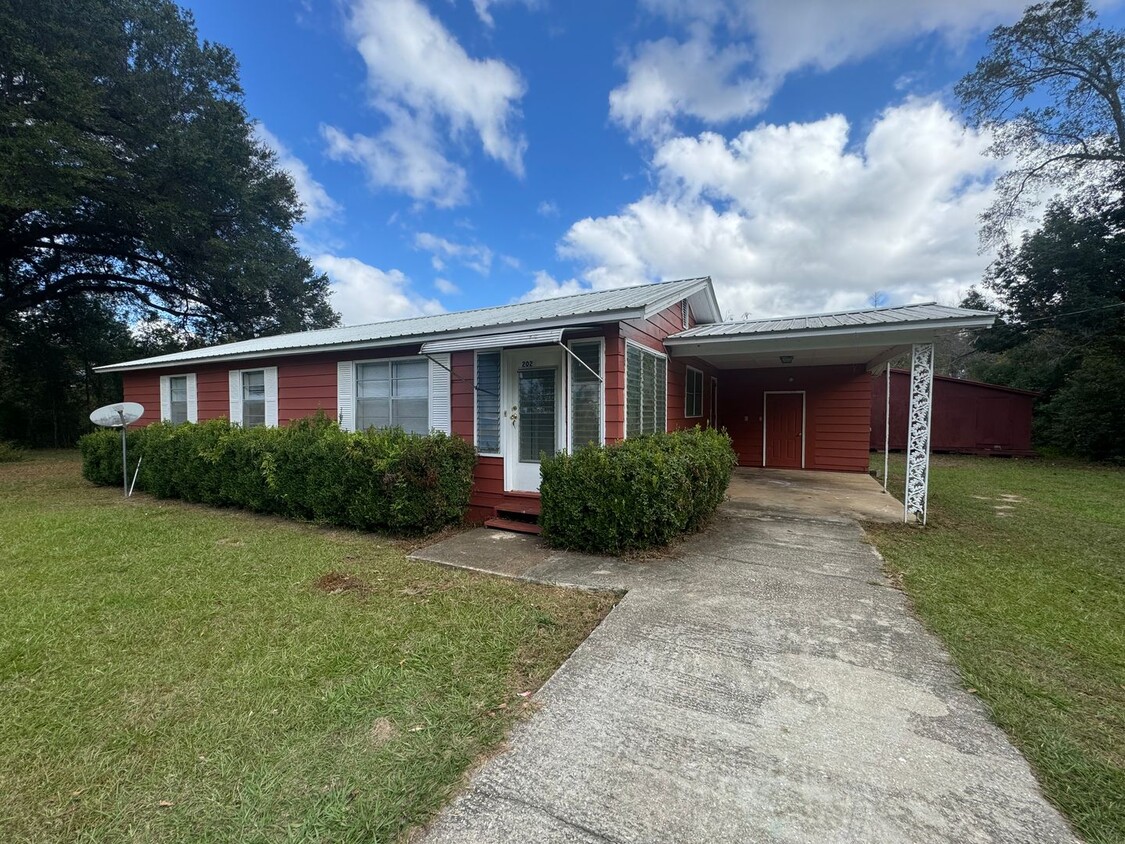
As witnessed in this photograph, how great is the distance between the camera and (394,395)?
23.6 ft

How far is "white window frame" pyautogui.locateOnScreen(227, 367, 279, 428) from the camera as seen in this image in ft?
27.8

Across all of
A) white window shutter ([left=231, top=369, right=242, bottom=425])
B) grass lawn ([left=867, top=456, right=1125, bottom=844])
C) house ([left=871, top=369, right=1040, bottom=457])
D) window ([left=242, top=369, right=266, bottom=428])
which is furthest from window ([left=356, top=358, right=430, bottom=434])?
house ([left=871, top=369, right=1040, bottom=457])

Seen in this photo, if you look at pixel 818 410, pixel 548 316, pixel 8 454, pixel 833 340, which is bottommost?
pixel 8 454

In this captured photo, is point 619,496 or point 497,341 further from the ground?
point 497,341

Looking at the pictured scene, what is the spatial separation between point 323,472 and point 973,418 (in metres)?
19.1

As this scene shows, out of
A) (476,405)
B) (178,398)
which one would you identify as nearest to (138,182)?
(178,398)

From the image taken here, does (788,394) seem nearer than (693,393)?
No

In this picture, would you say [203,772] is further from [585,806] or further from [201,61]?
[201,61]

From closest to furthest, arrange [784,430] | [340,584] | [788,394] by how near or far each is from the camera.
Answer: [340,584] → [788,394] → [784,430]

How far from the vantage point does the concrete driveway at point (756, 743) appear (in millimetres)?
1616

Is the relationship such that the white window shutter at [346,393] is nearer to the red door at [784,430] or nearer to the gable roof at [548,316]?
the gable roof at [548,316]

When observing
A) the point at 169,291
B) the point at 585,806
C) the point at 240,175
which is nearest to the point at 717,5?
the point at 585,806

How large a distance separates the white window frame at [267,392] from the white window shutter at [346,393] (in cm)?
175

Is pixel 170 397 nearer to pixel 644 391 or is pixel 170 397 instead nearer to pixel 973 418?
pixel 644 391
